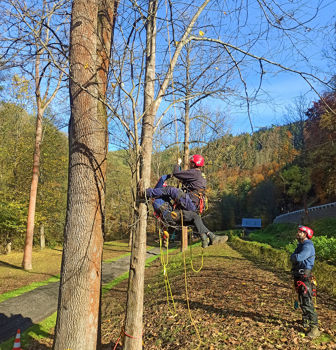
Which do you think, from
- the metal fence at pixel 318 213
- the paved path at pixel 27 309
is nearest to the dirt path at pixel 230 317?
the paved path at pixel 27 309

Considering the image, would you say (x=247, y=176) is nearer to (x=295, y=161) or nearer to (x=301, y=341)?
(x=295, y=161)

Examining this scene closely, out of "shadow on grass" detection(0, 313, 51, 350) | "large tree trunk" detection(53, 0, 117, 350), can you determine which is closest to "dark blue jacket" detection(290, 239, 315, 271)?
"large tree trunk" detection(53, 0, 117, 350)

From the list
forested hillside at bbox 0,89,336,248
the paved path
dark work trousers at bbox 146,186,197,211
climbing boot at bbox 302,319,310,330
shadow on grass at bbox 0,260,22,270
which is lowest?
shadow on grass at bbox 0,260,22,270

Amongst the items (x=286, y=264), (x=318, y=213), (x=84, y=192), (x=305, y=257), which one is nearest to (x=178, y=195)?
(x=84, y=192)

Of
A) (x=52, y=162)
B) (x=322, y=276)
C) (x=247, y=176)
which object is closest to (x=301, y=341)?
(x=322, y=276)

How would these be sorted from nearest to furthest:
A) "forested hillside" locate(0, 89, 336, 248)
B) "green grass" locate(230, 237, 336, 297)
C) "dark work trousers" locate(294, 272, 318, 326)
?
"dark work trousers" locate(294, 272, 318, 326)
"green grass" locate(230, 237, 336, 297)
"forested hillside" locate(0, 89, 336, 248)

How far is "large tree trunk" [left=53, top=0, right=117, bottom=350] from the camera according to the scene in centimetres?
411

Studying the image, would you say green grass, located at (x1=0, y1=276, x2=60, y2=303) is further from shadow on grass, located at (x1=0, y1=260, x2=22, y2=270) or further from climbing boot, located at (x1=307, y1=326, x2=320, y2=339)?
climbing boot, located at (x1=307, y1=326, x2=320, y2=339)

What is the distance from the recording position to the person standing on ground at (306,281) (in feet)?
17.0

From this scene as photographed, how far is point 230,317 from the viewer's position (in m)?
6.30

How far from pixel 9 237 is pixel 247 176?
1929 inches

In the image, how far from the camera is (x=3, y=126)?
89.1 ft

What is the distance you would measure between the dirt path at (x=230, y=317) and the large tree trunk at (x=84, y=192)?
7.30 feet

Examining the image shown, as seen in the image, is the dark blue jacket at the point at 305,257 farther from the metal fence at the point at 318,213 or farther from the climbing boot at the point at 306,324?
the metal fence at the point at 318,213
